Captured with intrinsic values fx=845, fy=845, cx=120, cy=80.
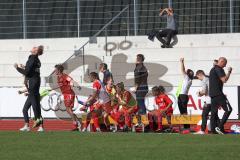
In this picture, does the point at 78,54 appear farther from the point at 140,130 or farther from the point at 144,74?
the point at 140,130

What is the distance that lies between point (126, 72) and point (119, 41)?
4.13 ft

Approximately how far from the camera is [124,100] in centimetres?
2052

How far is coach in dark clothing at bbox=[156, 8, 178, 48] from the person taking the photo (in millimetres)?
25734

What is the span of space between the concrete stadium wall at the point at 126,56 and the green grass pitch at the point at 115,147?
906cm

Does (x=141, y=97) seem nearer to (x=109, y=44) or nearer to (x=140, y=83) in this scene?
(x=140, y=83)

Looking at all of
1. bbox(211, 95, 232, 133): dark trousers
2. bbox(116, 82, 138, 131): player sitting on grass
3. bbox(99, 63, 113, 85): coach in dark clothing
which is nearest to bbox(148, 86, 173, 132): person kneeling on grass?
bbox(116, 82, 138, 131): player sitting on grass

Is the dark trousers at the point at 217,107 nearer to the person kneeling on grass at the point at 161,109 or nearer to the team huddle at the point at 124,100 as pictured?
the team huddle at the point at 124,100

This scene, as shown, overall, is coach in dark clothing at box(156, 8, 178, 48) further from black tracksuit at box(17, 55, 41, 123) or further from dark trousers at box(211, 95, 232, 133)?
dark trousers at box(211, 95, 232, 133)

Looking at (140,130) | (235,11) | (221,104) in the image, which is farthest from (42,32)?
(221,104)

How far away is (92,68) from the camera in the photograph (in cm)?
2686

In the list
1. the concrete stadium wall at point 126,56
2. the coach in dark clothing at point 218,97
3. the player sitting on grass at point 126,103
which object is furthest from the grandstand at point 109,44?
the coach in dark clothing at point 218,97

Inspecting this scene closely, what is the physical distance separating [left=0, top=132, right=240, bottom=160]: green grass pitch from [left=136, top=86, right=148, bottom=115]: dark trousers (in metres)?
5.31

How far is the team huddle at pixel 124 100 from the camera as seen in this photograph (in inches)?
711

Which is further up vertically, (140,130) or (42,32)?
(42,32)
